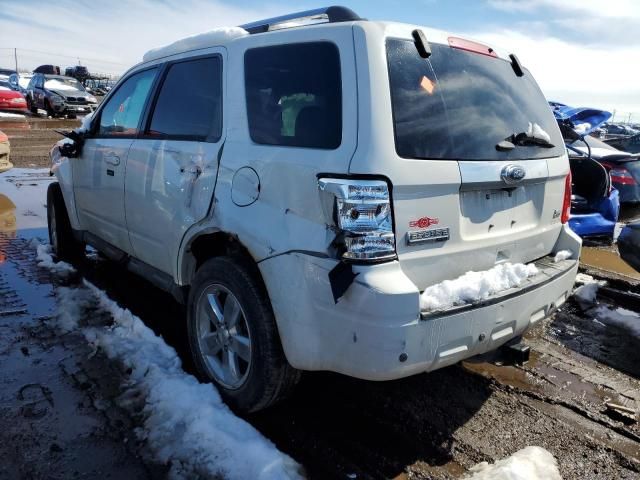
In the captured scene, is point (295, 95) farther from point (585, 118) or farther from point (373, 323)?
point (585, 118)

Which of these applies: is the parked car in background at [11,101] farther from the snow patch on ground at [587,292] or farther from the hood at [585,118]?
the snow patch on ground at [587,292]

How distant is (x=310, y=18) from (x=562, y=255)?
2.05 meters

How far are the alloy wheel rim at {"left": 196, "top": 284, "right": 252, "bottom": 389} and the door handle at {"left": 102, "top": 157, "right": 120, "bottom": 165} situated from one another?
1.57 m

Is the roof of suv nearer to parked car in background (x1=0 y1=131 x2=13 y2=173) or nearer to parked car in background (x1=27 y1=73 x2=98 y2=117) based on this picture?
parked car in background (x1=0 y1=131 x2=13 y2=173)

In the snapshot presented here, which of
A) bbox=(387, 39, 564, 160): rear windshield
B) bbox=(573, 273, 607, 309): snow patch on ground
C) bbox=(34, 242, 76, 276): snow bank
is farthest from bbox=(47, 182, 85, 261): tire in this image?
bbox=(573, 273, 607, 309): snow patch on ground

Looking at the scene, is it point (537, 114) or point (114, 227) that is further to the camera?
point (114, 227)

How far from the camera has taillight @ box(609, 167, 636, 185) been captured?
22.5 ft

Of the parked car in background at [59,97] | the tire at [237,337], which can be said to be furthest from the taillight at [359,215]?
the parked car in background at [59,97]

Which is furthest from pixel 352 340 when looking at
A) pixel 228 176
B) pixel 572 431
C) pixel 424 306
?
pixel 572 431

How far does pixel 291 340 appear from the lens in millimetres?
2428

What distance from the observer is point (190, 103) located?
10.7 feet

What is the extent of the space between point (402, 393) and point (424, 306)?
3.69 feet

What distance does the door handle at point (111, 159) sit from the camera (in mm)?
3958

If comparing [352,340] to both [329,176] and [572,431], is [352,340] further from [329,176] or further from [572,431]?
[572,431]
